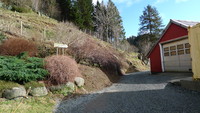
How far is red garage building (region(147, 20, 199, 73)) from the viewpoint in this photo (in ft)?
30.7

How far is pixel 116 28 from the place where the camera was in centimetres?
2983

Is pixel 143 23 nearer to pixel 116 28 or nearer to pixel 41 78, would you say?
pixel 116 28

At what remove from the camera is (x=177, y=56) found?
1011cm

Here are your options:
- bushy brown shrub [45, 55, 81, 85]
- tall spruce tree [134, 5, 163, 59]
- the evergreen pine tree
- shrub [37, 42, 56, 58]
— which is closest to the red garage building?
bushy brown shrub [45, 55, 81, 85]

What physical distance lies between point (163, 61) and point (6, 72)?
11.0 meters

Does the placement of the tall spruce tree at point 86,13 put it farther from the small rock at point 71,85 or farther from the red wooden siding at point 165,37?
the small rock at point 71,85

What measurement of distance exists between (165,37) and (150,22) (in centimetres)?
2374

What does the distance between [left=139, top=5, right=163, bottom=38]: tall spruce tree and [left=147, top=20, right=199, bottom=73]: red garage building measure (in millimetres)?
→ 21519

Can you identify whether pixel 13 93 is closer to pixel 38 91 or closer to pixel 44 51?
pixel 38 91

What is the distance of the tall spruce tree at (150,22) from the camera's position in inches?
1262

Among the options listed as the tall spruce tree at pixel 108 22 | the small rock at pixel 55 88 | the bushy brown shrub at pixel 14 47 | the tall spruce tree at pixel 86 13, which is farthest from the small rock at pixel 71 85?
the tall spruce tree at pixel 86 13

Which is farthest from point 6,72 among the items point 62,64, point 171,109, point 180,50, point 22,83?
point 180,50

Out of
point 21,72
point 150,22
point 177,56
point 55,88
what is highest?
point 150,22

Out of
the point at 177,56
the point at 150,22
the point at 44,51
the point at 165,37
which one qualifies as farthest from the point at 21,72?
the point at 150,22
